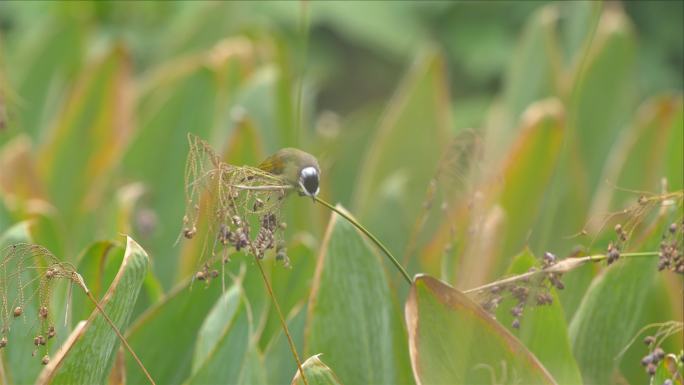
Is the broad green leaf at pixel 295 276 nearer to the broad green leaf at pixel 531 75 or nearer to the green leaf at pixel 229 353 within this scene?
the green leaf at pixel 229 353

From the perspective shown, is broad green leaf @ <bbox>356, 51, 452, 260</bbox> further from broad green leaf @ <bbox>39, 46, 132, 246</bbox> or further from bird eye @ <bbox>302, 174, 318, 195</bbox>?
bird eye @ <bbox>302, 174, 318, 195</bbox>

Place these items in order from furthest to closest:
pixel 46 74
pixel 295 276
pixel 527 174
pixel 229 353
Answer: pixel 46 74 < pixel 527 174 < pixel 295 276 < pixel 229 353

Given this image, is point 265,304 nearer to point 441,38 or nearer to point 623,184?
point 623,184

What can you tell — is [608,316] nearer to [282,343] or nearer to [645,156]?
[282,343]

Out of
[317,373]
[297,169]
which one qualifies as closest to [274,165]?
[297,169]

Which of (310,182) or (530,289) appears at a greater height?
(310,182)

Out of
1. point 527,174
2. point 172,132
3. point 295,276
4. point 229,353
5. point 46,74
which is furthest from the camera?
point 46,74

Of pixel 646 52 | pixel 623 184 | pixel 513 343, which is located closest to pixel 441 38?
pixel 646 52

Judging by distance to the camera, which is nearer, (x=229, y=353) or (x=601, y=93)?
(x=229, y=353)
